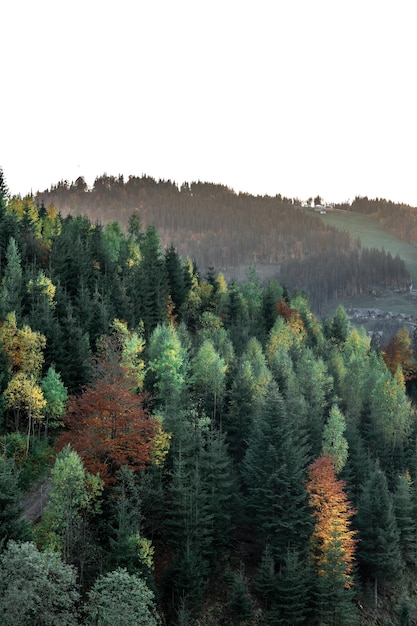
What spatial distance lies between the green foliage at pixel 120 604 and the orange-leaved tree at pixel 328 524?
22929 mm

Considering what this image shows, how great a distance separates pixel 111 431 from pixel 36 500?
8920 millimetres

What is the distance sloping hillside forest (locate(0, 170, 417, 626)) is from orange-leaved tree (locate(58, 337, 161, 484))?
0.15 metres

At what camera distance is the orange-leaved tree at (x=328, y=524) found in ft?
185

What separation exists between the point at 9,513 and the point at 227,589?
23.1 meters

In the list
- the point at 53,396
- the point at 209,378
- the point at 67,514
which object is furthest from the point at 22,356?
the point at 67,514

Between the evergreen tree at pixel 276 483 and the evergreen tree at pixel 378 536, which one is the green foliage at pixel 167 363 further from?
the evergreen tree at pixel 378 536

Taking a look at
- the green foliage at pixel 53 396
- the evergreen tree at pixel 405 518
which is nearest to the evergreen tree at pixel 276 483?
the evergreen tree at pixel 405 518

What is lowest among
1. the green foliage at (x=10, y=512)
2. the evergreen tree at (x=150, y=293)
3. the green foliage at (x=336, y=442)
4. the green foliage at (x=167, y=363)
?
the green foliage at (x=336, y=442)

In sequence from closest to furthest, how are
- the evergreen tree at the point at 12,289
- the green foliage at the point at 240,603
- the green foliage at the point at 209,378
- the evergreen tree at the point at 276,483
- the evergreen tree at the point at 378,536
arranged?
the green foliage at the point at 240,603, the evergreen tree at the point at 276,483, the evergreen tree at the point at 378,536, the evergreen tree at the point at 12,289, the green foliage at the point at 209,378

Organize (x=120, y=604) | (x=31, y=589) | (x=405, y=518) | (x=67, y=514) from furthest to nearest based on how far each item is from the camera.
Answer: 1. (x=405, y=518)
2. (x=67, y=514)
3. (x=120, y=604)
4. (x=31, y=589)

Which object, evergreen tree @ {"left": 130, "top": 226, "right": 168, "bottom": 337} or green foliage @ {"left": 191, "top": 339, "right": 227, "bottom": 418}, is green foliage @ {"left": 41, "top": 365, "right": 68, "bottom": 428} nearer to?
green foliage @ {"left": 191, "top": 339, "right": 227, "bottom": 418}

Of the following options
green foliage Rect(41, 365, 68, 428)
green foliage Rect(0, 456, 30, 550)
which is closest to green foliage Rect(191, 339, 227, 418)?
green foliage Rect(41, 365, 68, 428)

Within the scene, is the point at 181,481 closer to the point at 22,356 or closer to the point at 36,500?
the point at 36,500

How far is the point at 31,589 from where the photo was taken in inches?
1313
